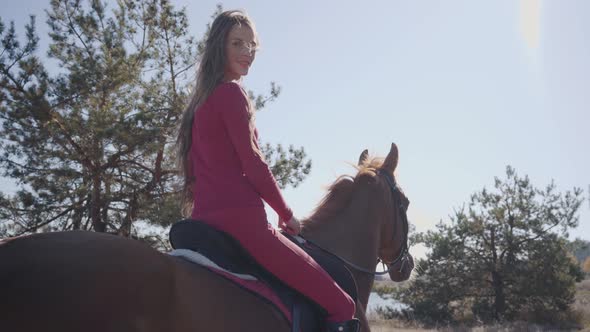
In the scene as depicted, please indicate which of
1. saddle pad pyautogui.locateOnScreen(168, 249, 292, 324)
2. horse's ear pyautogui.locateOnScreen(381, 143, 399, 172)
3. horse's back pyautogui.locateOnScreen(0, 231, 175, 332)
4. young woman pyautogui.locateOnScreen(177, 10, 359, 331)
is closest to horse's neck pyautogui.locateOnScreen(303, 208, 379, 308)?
horse's ear pyautogui.locateOnScreen(381, 143, 399, 172)

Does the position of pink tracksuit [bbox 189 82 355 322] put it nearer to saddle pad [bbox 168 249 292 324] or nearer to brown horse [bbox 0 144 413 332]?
saddle pad [bbox 168 249 292 324]

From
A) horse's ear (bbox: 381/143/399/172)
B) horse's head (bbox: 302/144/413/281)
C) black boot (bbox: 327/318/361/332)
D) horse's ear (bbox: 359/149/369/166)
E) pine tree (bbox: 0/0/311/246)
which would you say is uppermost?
pine tree (bbox: 0/0/311/246)

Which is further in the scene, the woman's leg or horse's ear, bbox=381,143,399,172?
horse's ear, bbox=381,143,399,172

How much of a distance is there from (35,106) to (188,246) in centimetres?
1062

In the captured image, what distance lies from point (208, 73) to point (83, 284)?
148 centimetres

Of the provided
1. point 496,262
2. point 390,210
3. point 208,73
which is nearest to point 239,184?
point 208,73

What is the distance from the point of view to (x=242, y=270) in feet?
8.84

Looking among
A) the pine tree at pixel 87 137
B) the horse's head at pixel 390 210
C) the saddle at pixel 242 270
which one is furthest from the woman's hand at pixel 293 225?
the pine tree at pixel 87 137

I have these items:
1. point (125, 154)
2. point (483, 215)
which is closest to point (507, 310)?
point (483, 215)

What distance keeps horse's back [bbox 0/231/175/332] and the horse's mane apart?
1.47m

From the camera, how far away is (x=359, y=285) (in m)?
3.55

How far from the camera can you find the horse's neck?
3525 millimetres

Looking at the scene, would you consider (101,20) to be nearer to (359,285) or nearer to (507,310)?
(359,285)

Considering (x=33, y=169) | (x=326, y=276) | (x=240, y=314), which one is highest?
(x=33, y=169)
